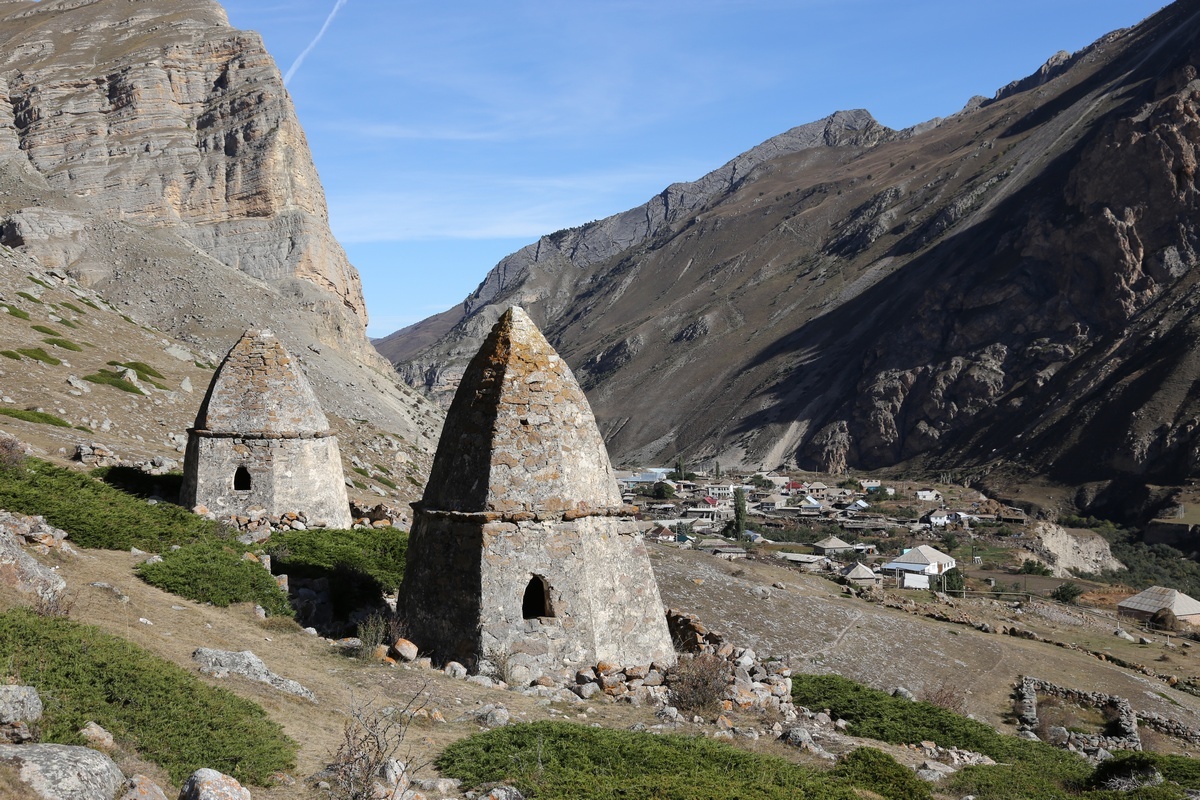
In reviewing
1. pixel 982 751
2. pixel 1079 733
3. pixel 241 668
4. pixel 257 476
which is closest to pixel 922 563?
pixel 1079 733

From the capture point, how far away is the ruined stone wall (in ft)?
56.6

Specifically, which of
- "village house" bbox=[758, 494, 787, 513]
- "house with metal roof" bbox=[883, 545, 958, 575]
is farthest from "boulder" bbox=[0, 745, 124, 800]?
"village house" bbox=[758, 494, 787, 513]

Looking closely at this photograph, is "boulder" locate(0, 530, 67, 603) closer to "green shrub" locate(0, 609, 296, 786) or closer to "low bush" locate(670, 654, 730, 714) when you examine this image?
"green shrub" locate(0, 609, 296, 786)

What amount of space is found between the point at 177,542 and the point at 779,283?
492ft

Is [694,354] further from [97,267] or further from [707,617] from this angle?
[707,617]

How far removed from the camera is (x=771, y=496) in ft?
283

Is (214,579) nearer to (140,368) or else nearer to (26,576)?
(26,576)

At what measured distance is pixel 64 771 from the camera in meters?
5.36

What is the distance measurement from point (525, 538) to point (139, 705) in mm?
4289

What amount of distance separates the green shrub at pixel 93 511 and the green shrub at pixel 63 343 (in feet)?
61.1

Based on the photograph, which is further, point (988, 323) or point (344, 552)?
point (988, 323)

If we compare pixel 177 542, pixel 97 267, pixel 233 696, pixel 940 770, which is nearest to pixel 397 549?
pixel 177 542

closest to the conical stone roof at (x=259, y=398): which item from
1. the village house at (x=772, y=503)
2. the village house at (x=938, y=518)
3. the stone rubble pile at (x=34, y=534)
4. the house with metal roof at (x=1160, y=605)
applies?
the stone rubble pile at (x=34, y=534)

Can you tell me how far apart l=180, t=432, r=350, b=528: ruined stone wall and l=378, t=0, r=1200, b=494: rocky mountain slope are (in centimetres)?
7541
